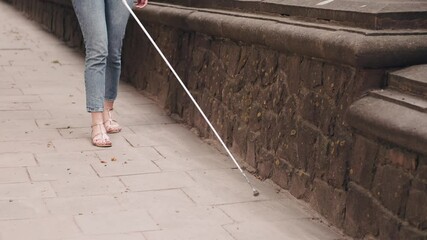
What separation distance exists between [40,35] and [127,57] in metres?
5.24

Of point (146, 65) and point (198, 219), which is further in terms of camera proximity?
point (146, 65)

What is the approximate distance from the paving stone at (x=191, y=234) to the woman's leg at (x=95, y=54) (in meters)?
1.90

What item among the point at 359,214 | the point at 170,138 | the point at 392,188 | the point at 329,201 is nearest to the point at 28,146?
the point at 170,138

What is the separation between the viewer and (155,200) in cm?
484

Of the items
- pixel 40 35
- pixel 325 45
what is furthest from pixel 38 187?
pixel 40 35

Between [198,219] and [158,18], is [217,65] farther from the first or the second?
[198,219]

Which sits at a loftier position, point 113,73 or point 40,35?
point 113,73

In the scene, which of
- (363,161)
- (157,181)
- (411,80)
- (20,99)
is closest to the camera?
(411,80)

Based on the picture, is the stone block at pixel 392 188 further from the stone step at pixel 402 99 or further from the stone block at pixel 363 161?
the stone step at pixel 402 99

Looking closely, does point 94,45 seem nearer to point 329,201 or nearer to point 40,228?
point 40,228

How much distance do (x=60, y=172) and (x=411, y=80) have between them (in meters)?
2.46

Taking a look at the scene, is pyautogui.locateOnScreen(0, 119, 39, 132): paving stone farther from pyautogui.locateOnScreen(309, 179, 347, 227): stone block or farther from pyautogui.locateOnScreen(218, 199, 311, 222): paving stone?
pyautogui.locateOnScreen(309, 179, 347, 227): stone block

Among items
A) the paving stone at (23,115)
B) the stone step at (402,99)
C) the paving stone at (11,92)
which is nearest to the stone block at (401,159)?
the stone step at (402,99)

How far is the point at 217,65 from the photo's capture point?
6188mm
